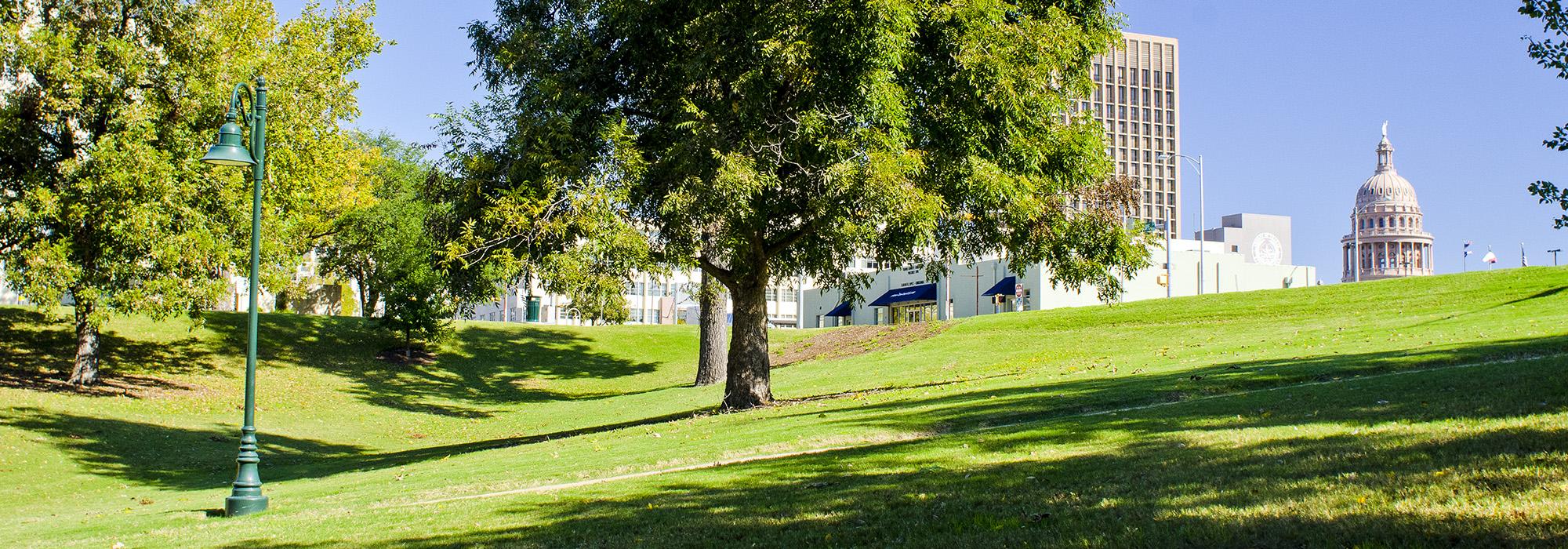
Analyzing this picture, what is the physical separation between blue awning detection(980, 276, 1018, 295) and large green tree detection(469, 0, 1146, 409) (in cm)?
4107

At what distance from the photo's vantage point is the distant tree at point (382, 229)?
3959 cm

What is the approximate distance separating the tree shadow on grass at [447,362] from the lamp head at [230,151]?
66.5 feet

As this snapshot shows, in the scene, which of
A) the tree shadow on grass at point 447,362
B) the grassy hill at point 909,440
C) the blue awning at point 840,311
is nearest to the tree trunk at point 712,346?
the grassy hill at point 909,440

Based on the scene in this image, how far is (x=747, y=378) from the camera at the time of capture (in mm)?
22422

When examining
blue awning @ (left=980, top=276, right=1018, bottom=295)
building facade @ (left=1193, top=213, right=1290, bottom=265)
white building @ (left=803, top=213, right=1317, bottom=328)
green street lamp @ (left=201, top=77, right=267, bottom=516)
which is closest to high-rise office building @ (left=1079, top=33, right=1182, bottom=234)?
building facade @ (left=1193, top=213, right=1290, bottom=265)

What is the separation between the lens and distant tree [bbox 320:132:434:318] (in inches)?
1559

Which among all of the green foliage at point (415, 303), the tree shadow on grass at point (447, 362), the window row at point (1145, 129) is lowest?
the tree shadow on grass at point (447, 362)

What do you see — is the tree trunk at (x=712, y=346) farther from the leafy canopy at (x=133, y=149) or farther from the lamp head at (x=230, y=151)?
the lamp head at (x=230, y=151)

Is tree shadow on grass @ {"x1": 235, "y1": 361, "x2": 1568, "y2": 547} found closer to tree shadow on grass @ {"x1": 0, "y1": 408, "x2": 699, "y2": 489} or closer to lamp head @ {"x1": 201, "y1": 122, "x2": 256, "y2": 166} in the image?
lamp head @ {"x1": 201, "y1": 122, "x2": 256, "y2": 166}

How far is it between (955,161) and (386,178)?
1873 inches

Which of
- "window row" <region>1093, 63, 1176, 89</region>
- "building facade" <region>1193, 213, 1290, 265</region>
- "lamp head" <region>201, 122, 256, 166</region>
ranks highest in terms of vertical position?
"window row" <region>1093, 63, 1176, 89</region>

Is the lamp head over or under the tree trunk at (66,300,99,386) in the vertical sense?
over

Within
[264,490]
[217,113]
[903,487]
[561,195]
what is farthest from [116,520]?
[217,113]

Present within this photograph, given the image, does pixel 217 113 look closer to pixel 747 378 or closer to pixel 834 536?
pixel 747 378
